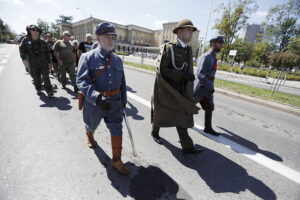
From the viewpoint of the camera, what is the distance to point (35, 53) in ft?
15.1

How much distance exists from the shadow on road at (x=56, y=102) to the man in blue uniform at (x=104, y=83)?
254 cm

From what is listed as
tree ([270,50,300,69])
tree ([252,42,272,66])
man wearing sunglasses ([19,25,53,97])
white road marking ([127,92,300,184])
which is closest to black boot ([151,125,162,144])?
white road marking ([127,92,300,184])

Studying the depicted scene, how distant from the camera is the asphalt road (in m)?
1.87

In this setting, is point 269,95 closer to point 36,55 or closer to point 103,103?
point 103,103

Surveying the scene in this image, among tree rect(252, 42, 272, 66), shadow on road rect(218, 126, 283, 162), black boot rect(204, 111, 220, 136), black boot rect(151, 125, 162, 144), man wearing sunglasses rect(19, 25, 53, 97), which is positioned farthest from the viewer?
tree rect(252, 42, 272, 66)

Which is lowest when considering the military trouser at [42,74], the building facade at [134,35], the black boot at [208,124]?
the black boot at [208,124]

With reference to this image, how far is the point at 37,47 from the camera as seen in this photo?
4.64 metres

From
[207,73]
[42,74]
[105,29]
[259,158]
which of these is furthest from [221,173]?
[42,74]

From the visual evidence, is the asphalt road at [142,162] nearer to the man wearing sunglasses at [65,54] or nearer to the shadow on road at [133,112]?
the shadow on road at [133,112]

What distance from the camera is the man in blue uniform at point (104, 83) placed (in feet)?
5.93

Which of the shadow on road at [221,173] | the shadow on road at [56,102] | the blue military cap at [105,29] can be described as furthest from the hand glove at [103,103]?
the shadow on road at [56,102]

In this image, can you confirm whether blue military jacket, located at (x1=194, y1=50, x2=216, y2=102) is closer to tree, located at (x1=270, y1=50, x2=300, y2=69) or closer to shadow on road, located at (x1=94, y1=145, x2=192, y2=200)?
shadow on road, located at (x1=94, y1=145, x2=192, y2=200)

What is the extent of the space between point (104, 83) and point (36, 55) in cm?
404

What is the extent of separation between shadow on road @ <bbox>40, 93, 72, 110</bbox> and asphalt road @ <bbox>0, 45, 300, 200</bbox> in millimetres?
291
